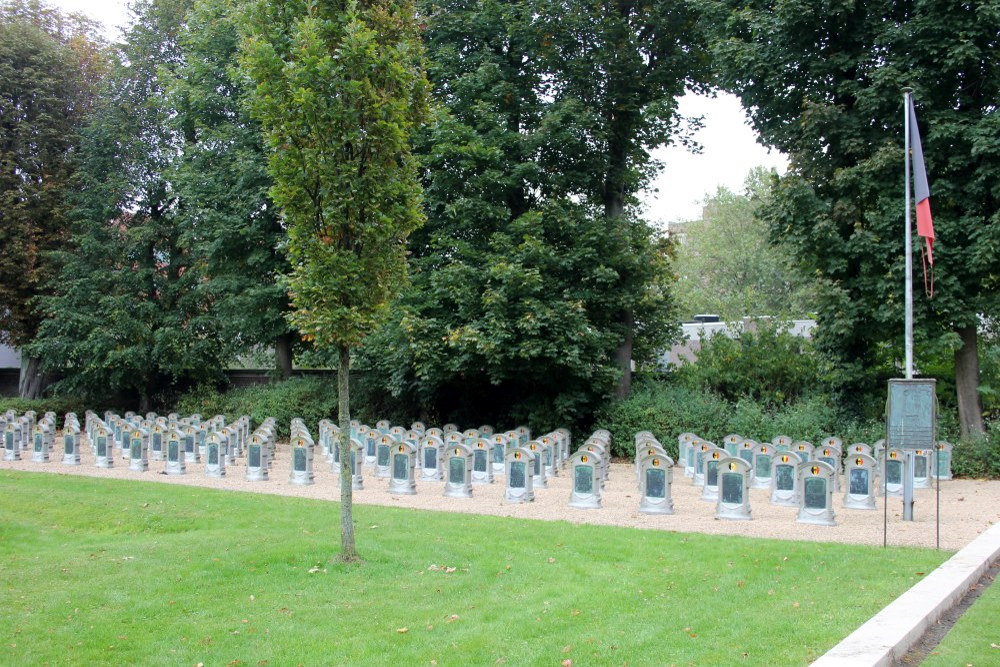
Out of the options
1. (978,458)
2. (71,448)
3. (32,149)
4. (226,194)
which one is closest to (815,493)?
(978,458)

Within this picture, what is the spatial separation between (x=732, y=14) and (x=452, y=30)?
767 centimetres

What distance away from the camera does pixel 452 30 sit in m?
22.8

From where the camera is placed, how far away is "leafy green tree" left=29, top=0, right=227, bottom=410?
28.8 meters

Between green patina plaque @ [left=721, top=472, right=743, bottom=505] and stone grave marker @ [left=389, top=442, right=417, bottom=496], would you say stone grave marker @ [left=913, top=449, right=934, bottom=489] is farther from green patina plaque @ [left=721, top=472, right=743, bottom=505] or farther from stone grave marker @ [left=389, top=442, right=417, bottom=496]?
stone grave marker @ [left=389, top=442, right=417, bottom=496]

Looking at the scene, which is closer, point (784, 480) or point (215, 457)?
point (784, 480)

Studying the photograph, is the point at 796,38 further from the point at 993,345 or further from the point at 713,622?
the point at 713,622

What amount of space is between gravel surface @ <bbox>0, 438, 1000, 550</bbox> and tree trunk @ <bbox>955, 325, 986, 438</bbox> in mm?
1820

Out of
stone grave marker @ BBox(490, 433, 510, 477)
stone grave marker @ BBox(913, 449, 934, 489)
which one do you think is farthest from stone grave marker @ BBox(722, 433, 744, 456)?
stone grave marker @ BBox(490, 433, 510, 477)

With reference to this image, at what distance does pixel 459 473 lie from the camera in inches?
581

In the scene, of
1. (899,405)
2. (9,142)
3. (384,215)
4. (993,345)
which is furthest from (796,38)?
(9,142)

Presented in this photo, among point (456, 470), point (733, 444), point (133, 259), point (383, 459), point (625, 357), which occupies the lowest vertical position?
point (383, 459)

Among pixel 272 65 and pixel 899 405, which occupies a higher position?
pixel 272 65

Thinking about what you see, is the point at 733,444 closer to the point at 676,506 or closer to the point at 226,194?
the point at 676,506

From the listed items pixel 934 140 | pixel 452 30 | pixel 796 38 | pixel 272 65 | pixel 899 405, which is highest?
pixel 452 30
